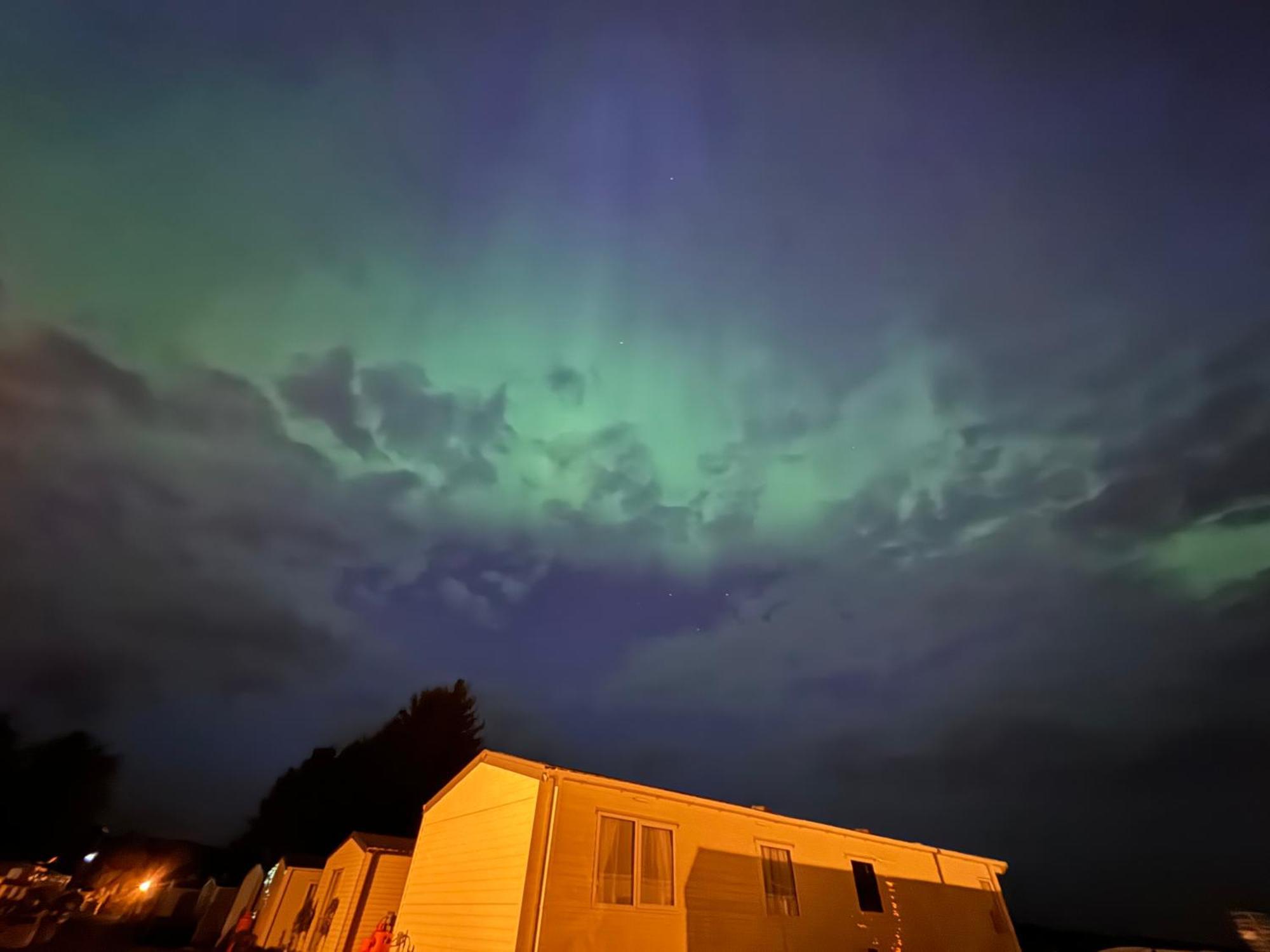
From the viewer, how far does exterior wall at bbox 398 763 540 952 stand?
36.4ft

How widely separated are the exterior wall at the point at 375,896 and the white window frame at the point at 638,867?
35.8ft

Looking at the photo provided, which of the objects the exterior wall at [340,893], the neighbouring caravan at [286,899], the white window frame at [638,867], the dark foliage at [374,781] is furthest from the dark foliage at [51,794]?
the white window frame at [638,867]

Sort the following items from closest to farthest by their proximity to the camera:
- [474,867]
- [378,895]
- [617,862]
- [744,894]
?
[617,862], [474,867], [744,894], [378,895]

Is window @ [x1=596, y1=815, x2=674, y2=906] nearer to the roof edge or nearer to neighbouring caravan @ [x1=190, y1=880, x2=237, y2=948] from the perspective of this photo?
the roof edge

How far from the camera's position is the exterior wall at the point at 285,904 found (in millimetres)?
23594

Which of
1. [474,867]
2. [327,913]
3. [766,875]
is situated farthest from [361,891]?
[766,875]

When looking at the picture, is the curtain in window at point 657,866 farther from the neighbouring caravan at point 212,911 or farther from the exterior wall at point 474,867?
the neighbouring caravan at point 212,911

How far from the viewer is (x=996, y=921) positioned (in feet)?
58.4

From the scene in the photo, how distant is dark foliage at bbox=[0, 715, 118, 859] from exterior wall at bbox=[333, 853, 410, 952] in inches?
2158

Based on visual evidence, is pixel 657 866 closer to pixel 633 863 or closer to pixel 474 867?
pixel 633 863

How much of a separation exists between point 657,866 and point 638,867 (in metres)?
0.49

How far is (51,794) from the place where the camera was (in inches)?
2186

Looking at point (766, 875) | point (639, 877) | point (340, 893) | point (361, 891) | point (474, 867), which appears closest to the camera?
point (639, 877)

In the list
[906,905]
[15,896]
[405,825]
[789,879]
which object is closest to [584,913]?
[789,879]
